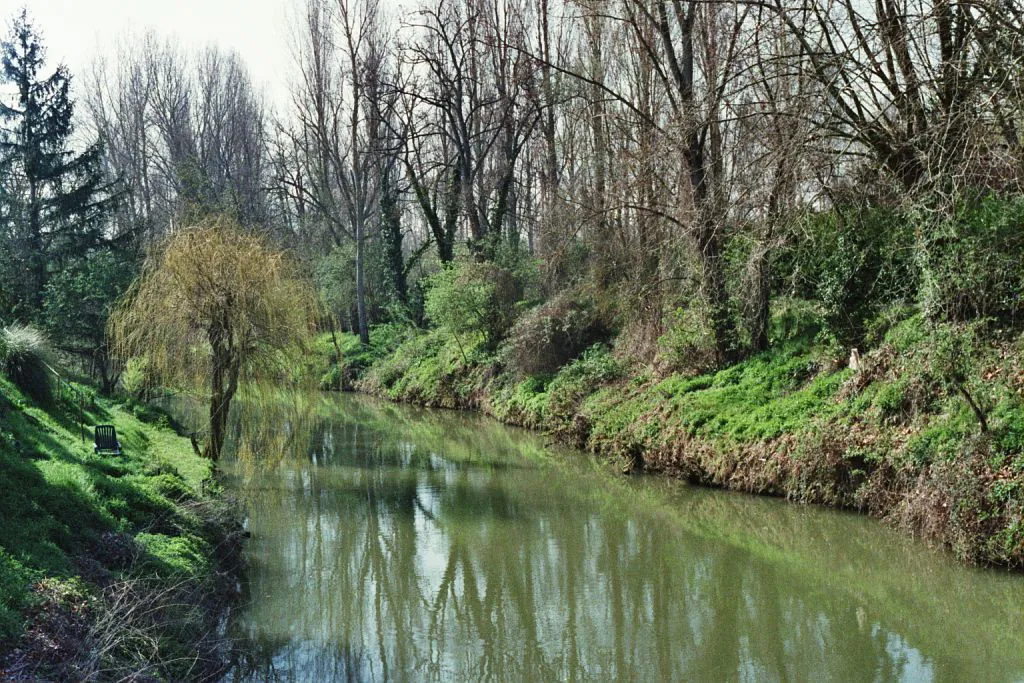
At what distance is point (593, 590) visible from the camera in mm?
10453

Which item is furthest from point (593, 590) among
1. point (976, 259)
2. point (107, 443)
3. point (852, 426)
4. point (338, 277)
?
point (338, 277)

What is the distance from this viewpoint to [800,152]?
12.8 metres

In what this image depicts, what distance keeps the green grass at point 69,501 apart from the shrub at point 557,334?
10865 mm

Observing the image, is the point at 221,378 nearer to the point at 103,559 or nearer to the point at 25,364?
the point at 25,364

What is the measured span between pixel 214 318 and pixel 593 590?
26.7 ft

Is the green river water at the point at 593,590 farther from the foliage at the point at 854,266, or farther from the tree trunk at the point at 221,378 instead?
the foliage at the point at 854,266

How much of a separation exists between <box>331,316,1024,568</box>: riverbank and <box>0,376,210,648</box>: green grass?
7912mm

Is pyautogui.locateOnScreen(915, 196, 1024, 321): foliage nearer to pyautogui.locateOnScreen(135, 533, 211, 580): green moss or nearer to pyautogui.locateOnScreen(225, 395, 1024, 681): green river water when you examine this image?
pyautogui.locateOnScreen(225, 395, 1024, 681): green river water

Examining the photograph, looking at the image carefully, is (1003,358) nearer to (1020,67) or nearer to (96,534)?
(1020,67)

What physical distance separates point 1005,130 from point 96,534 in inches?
406

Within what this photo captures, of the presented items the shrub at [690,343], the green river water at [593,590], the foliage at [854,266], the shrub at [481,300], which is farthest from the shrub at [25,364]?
the shrub at [481,300]

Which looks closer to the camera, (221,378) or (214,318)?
(214,318)

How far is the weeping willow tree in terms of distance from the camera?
15.1m

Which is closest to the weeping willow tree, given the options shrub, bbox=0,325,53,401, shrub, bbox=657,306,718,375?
shrub, bbox=0,325,53,401
